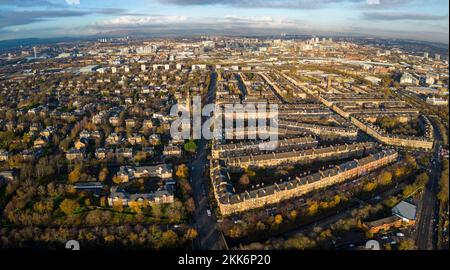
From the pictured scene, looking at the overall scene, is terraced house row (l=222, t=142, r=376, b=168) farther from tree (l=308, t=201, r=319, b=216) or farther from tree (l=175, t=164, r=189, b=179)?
tree (l=308, t=201, r=319, b=216)

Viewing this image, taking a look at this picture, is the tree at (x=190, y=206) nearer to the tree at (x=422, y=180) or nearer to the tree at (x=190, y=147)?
the tree at (x=190, y=147)

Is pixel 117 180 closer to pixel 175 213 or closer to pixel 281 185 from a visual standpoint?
pixel 175 213

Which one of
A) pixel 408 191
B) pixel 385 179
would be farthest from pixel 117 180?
pixel 408 191

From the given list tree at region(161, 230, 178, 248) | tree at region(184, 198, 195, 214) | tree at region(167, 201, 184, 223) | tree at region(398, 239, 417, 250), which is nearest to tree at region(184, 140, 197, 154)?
tree at region(184, 198, 195, 214)

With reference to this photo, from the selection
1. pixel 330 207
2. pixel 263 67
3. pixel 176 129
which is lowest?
pixel 330 207
